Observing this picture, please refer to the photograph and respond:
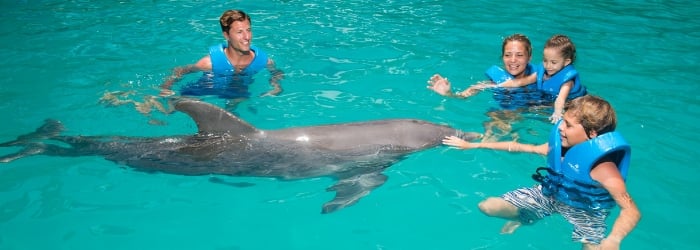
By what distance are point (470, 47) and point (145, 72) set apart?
561 cm

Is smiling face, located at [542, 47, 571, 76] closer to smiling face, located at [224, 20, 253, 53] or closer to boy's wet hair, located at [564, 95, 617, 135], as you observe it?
boy's wet hair, located at [564, 95, 617, 135]

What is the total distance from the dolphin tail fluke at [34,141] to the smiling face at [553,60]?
570 cm

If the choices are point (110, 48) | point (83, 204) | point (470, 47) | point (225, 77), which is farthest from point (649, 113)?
point (110, 48)

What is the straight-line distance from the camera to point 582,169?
4207 millimetres

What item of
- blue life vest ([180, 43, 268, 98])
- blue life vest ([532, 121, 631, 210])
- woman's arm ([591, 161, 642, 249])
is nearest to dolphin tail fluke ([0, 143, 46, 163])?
blue life vest ([180, 43, 268, 98])

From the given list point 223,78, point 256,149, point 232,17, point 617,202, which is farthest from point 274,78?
point 617,202

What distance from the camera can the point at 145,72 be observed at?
27.9ft

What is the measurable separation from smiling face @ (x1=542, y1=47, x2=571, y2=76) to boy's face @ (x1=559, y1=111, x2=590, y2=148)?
2.36 metres

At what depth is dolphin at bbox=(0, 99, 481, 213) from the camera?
5.33 meters

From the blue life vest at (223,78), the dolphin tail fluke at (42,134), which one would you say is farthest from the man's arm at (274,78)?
the dolphin tail fluke at (42,134)

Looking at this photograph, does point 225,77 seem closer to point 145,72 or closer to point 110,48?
point 145,72

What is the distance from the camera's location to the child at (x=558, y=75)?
642 centimetres

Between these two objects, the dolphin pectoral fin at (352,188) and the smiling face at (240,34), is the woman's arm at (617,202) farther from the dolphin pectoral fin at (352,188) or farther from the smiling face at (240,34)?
the smiling face at (240,34)

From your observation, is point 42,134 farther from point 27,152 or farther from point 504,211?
point 504,211
